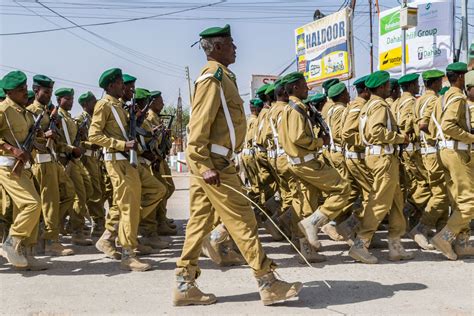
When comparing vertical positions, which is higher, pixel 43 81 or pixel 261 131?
pixel 43 81

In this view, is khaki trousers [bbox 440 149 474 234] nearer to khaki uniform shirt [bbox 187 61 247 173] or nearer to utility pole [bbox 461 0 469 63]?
khaki uniform shirt [bbox 187 61 247 173]

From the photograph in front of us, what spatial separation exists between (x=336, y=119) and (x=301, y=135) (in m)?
2.23

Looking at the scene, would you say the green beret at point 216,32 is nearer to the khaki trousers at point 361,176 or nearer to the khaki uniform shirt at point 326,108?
the khaki trousers at point 361,176

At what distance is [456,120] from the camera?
5840 mm

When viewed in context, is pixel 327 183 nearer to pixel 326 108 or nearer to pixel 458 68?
pixel 458 68

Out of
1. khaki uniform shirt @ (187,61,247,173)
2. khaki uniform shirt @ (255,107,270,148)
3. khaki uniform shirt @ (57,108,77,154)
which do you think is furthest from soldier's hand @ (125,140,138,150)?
khaki uniform shirt @ (255,107,270,148)

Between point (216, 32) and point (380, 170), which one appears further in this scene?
point (380, 170)

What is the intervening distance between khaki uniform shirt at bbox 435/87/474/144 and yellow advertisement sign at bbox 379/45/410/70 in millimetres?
10605

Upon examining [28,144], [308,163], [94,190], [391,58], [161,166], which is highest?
[391,58]

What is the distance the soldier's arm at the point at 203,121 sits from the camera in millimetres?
4324

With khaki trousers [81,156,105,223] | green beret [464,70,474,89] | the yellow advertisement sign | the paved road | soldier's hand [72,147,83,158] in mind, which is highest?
the yellow advertisement sign

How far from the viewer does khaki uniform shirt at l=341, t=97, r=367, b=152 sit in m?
6.63

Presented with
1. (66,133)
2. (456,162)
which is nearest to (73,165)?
(66,133)

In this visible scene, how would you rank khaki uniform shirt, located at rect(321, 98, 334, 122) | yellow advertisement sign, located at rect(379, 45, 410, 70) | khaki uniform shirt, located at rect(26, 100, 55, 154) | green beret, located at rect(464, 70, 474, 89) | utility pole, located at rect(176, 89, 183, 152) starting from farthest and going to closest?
1. utility pole, located at rect(176, 89, 183, 152)
2. yellow advertisement sign, located at rect(379, 45, 410, 70)
3. khaki uniform shirt, located at rect(321, 98, 334, 122)
4. khaki uniform shirt, located at rect(26, 100, 55, 154)
5. green beret, located at rect(464, 70, 474, 89)
